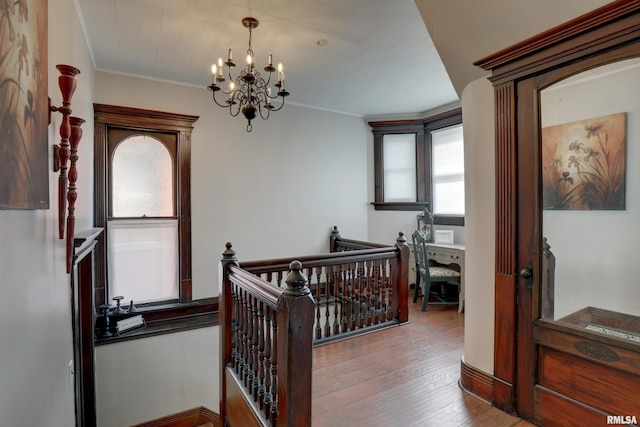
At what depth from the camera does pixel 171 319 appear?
3.98 m

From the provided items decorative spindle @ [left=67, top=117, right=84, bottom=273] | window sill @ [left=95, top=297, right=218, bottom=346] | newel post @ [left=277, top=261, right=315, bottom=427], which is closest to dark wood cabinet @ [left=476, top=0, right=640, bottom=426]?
newel post @ [left=277, top=261, right=315, bottom=427]

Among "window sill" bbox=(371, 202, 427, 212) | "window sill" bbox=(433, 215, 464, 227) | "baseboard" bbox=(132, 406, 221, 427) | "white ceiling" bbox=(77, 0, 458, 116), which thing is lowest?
"baseboard" bbox=(132, 406, 221, 427)

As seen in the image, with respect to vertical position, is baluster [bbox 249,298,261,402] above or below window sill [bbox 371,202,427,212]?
below

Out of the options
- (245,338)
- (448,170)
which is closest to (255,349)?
(245,338)

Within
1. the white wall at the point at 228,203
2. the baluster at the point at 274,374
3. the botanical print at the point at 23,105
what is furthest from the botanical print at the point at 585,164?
the white wall at the point at 228,203

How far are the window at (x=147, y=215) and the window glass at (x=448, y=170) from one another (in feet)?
11.7

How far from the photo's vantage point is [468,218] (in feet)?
7.22

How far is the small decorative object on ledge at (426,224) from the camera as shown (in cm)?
499

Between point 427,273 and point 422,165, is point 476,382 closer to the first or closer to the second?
point 427,273

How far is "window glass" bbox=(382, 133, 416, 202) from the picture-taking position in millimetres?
5422

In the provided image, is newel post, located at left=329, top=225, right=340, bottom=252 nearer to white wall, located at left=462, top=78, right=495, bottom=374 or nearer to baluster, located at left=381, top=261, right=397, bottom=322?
baluster, located at left=381, top=261, right=397, bottom=322

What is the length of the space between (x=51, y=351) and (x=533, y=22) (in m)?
3.05

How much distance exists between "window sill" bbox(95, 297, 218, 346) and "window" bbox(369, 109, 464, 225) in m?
3.07

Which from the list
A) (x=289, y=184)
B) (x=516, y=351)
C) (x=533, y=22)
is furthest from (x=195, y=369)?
(x=533, y=22)
